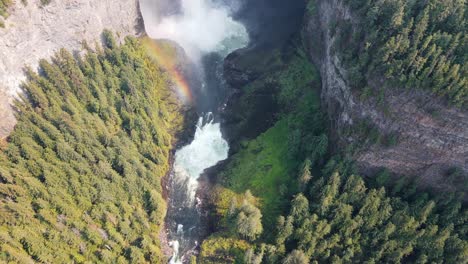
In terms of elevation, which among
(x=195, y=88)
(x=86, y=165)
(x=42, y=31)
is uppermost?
(x=42, y=31)

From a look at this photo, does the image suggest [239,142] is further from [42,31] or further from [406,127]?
[42,31]

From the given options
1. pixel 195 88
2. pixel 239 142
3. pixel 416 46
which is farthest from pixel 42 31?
pixel 416 46

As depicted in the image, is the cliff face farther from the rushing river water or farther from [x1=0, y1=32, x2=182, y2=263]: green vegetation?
[x1=0, y1=32, x2=182, y2=263]: green vegetation

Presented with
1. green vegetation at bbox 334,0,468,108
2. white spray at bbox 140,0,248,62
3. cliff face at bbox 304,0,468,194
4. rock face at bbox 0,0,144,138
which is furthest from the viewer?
white spray at bbox 140,0,248,62

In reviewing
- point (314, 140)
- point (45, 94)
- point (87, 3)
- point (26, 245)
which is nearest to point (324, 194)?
point (314, 140)

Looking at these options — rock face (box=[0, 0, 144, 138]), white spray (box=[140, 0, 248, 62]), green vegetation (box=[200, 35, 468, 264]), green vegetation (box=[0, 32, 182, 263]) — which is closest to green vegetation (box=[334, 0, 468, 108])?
green vegetation (box=[200, 35, 468, 264])

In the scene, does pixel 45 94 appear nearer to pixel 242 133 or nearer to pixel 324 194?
pixel 242 133
